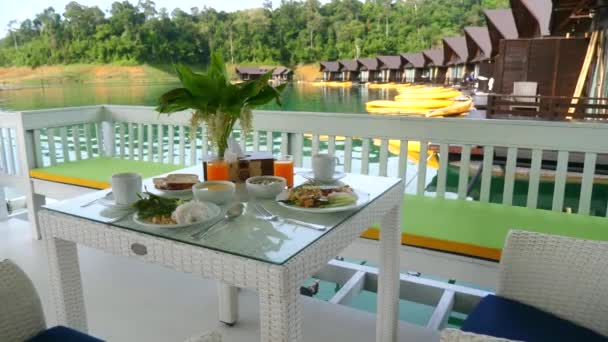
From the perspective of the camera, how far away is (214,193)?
125 centimetres

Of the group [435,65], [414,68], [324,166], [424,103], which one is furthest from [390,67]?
[324,166]

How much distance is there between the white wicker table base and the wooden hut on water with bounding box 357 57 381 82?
9.91 meters

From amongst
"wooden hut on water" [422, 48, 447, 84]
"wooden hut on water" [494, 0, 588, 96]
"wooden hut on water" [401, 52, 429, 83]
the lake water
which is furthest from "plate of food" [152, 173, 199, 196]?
"wooden hut on water" [422, 48, 447, 84]

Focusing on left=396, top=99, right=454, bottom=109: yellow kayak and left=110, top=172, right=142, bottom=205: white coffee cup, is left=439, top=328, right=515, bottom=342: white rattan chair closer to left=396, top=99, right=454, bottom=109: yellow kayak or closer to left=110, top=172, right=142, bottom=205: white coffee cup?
left=110, top=172, right=142, bottom=205: white coffee cup

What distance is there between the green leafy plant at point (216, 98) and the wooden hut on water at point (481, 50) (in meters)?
13.3

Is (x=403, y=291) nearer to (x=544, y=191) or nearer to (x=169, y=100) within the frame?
(x=169, y=100)

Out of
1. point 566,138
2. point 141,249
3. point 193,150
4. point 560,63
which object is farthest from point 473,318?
point 560,63

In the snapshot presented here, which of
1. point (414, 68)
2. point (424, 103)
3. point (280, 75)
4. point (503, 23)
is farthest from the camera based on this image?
point (414, 68)

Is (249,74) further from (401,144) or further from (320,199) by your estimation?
(320,199)

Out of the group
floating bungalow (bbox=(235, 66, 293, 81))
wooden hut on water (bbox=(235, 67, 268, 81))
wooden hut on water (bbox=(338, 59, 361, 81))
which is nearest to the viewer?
wooden hut on water (bbox=(235, 67, 268, 81))

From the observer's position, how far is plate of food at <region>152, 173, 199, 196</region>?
139cm

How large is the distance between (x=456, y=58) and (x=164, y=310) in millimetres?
18721

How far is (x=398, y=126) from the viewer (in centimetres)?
245

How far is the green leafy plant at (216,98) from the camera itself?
1370 mm
